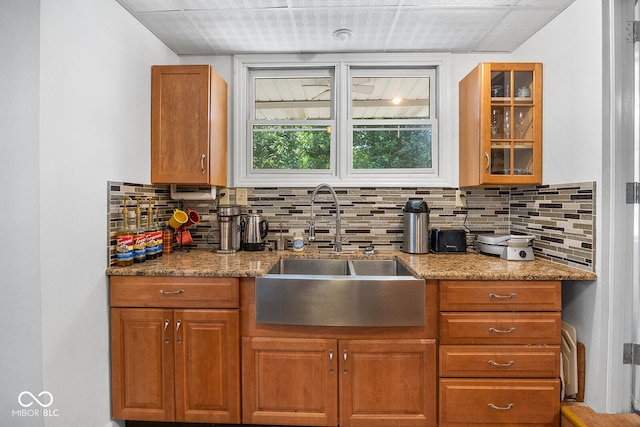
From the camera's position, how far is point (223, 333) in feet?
5.16

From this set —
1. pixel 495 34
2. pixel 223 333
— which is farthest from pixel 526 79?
pixel 223 333

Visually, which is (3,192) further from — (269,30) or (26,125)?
(269,30)

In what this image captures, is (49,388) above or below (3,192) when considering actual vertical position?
below

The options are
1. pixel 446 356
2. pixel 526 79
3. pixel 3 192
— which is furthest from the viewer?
pixel 526 79

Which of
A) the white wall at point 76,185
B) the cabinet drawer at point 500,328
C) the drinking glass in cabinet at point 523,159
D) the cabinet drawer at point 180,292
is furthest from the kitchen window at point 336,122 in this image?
the cabinet drawer at point 500,328

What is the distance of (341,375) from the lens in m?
1.54

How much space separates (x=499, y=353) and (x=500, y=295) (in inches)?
11.0

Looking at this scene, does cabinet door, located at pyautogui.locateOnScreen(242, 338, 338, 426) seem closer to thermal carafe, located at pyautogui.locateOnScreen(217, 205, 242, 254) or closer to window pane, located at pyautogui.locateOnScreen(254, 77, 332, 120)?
thermal carafe, located at pyautogui.locateOnScreen(217, 205, 242, 254)

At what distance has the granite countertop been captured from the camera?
152 centimetres

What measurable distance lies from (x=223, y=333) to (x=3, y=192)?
1093 millimetres

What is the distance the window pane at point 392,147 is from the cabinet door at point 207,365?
56.8 inches

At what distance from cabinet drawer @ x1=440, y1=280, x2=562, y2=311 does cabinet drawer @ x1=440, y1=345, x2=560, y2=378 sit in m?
0.19

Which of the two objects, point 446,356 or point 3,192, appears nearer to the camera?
point 3,192
